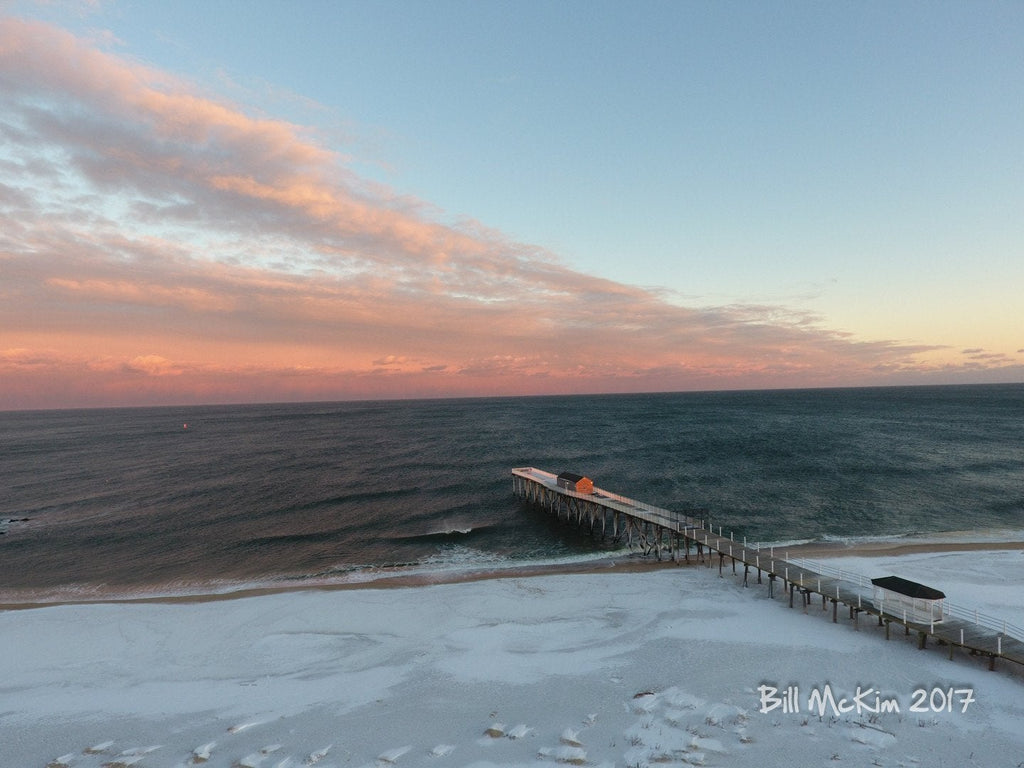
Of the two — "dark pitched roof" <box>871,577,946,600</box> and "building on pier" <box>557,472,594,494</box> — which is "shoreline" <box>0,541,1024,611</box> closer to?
"dark pitched roof" <box>871,577,946,600</box>

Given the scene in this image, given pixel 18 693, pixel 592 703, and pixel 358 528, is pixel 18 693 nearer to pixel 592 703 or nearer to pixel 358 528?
pixel 592 703

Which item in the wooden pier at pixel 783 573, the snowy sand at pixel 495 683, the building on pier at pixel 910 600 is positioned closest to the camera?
the snowy sand at pixel 495 683

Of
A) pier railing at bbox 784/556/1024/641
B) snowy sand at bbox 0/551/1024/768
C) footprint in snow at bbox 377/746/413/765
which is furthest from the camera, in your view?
pier railing at bbox 784/556/1024/641

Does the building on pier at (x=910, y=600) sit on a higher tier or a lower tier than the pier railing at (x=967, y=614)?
higher

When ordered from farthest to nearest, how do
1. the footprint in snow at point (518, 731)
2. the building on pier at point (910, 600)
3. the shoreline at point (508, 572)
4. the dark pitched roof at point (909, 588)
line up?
1. the shoreline at point (508, 572)
2. the dark pitched roof at point (909, 588)
3. the building on pier at point (910, 600)
4. the footprint in snow at point (518, 731)

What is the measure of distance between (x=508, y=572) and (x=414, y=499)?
71.8 feet

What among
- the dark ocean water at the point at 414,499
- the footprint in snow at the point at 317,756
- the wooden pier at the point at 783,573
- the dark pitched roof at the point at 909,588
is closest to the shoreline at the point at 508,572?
the dark ocean water at the point at 414,499

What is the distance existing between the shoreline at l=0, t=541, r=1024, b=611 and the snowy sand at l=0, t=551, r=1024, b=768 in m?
2.10

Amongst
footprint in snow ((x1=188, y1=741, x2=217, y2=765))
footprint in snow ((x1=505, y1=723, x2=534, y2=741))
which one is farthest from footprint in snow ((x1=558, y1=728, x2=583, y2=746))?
footprint in snow ((x1=188, y1=741, x2=217, y2=765))

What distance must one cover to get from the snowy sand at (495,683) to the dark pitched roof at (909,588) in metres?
2.02

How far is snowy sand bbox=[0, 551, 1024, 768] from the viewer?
563 inches

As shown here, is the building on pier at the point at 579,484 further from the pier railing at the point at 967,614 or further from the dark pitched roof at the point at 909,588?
the dark pitched roof at the point at 909,588

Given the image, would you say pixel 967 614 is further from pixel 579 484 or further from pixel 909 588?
pixel 579 484

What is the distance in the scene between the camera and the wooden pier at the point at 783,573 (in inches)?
758
